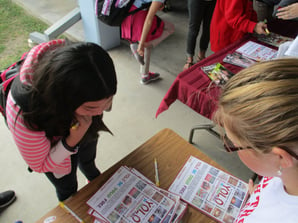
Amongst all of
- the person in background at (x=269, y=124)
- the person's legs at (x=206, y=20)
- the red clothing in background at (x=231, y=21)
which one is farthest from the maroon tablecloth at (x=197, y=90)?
the person's legs at (x=206, y=20)

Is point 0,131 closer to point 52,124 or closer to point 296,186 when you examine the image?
point 52,124

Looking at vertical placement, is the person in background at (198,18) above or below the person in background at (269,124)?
below

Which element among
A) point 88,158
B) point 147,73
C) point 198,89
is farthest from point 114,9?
point 88,158

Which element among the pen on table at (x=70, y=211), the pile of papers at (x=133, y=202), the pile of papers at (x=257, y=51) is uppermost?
the pile of papers at (x=257, y=51)

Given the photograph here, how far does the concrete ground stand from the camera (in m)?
1.75

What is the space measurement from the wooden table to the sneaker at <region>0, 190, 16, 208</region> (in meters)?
1.01

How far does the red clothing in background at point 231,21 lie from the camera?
181cm

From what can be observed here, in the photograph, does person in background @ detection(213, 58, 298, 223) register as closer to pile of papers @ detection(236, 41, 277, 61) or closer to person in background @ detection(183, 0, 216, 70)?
pile of papers @ detection(236, 41, 277, 61)

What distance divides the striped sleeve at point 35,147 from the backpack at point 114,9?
1.53m

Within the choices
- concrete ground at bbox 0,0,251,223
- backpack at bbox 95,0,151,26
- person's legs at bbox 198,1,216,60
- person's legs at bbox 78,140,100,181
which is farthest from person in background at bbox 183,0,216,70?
person's legs at bbox 78,140,100,181

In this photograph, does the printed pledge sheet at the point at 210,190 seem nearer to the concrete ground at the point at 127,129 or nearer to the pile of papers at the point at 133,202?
the pile of papers at the point at 133,202

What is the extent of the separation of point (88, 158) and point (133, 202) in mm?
545

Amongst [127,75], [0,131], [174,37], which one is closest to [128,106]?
[127,75]

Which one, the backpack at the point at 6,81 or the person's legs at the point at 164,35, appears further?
the person's legs at the point at 164,35
